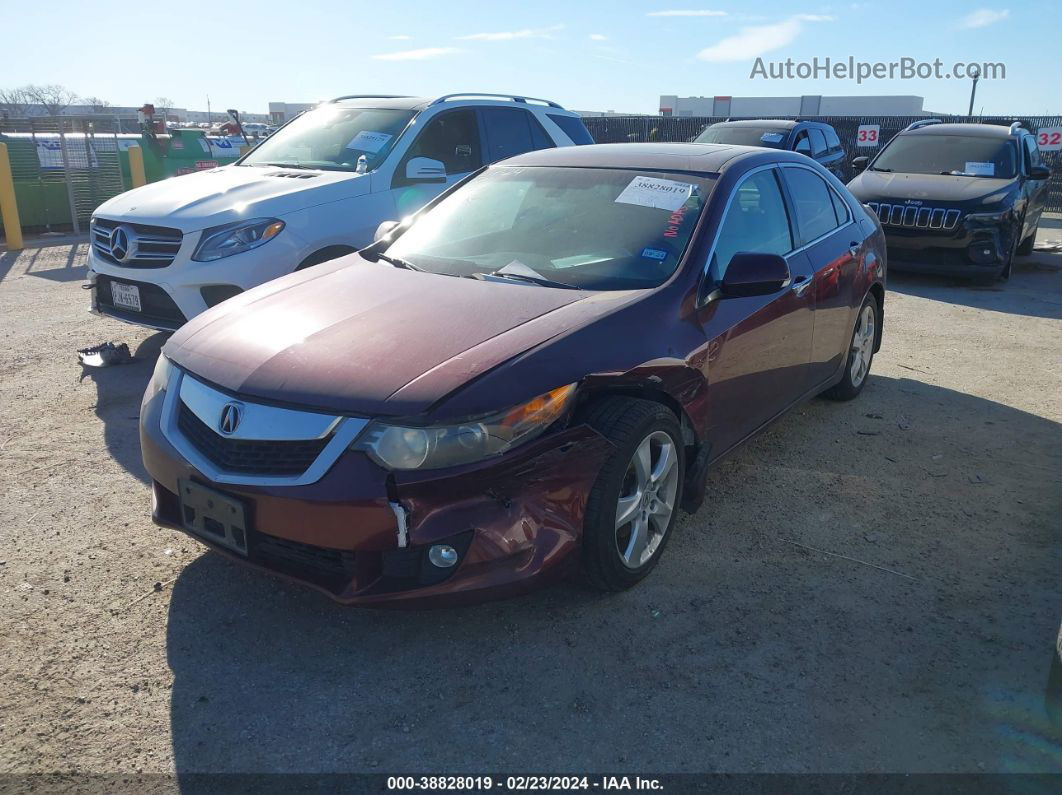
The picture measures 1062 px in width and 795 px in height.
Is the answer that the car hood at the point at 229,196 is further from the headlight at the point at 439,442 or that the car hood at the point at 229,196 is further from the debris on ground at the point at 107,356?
the headlight at the point at 439,442

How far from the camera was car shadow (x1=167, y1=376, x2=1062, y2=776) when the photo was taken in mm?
2439

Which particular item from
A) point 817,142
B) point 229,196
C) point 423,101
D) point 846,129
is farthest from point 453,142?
point 846,129

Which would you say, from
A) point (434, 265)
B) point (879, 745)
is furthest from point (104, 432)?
point (879, 745)

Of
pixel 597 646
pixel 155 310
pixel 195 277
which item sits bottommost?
pixel 597 646

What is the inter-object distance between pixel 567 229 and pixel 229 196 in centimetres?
305

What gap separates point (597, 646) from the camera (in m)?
2.90

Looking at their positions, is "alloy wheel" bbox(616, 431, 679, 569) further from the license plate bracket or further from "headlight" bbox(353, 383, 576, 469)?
the license plate bracket

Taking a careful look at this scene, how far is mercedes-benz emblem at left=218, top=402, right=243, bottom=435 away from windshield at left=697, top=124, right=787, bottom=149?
37.2 feet

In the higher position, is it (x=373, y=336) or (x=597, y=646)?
(x=373, y=336)

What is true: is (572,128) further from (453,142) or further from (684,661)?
(684,661)

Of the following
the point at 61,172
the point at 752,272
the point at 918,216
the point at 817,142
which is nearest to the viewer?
the point at 752,272

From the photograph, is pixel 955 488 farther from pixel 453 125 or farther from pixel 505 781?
pixel 453 125

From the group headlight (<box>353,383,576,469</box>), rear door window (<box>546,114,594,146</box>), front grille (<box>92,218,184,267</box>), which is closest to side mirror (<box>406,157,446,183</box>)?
front grille (<box>92,218,184,267</box>)

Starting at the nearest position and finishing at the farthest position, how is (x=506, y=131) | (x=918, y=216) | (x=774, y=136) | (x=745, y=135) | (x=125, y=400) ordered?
(x=125, y=400), (x=506, y=131), (x=918, y=216), (x=774, y=136), (x=745, y=135)
